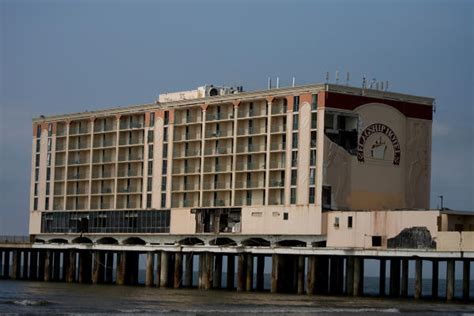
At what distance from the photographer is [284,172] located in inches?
3356

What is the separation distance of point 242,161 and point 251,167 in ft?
3.80

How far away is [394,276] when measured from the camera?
8119cm

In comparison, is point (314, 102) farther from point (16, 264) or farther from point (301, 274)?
point (16, 264)

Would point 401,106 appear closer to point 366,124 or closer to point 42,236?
point 366,124

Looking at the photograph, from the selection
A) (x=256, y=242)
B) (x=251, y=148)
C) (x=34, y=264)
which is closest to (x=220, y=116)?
(x=251, y=148)

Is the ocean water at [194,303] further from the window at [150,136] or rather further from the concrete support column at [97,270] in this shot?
the window at [150,136]

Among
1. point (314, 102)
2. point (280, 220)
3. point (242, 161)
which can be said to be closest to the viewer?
point (314, 102)

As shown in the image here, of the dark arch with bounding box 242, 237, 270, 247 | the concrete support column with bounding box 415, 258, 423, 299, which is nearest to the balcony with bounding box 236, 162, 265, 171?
the dark arch with bounding box 242, 237, 270, 247

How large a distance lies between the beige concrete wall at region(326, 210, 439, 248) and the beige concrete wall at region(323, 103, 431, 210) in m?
2.37

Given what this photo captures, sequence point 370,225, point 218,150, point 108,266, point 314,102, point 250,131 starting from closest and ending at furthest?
point 370,225 < point 314,102 < point 250,131 < point 218,150 < point 108,266

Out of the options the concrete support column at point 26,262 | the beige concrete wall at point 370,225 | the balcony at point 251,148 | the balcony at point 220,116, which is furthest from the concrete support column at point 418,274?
A: the concrete support column at point 26,262

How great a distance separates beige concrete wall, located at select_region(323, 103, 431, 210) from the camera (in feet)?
273

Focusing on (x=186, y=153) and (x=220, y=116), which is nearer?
(x=220, y=116)

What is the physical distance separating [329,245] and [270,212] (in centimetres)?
591
